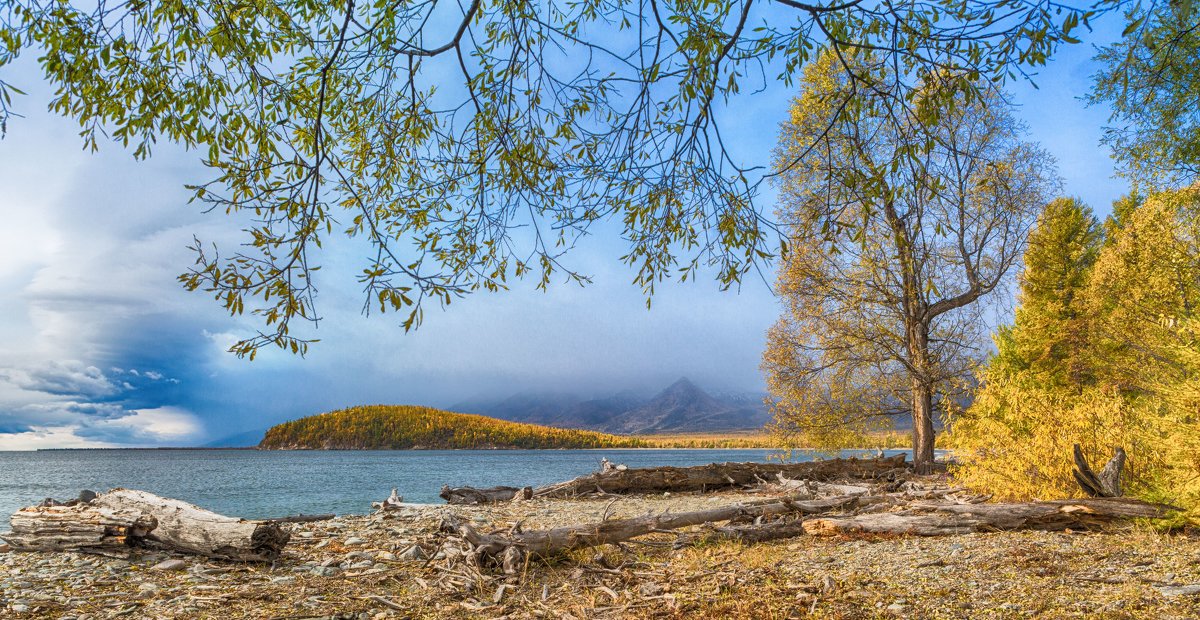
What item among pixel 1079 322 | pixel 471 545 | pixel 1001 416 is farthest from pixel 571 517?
pixel 1079 322

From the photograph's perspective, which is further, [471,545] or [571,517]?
[571,517]

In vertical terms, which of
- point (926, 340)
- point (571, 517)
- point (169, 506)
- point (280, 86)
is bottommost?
point (571, 517)

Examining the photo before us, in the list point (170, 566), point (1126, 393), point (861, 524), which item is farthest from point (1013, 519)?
point (1126, 393)

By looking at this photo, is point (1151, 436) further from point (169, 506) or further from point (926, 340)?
point (169, 506)

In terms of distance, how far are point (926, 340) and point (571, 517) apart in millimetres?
13253

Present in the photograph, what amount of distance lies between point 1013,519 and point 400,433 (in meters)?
133


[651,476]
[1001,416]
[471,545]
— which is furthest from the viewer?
[651,476]

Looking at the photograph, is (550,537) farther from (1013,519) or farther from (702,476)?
(702,476)

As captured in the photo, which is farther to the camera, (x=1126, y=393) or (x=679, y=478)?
(x=1126, y=393)

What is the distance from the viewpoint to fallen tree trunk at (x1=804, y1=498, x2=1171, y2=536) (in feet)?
27.2

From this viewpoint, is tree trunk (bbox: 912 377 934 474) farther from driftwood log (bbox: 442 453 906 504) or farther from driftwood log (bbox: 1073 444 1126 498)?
driftwood log (bbox: 1073 444 1126 498)

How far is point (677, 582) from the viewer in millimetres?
6414

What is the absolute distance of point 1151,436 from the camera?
8.47 m

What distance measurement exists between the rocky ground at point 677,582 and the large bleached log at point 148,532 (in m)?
0.19
